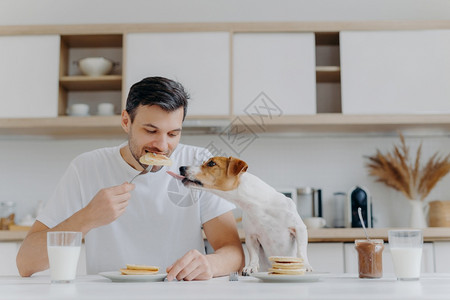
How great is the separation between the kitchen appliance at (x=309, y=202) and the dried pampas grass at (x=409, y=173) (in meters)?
0.41

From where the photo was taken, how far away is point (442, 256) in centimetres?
315

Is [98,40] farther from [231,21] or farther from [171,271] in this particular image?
[171,271]

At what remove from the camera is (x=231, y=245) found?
70.0 inches

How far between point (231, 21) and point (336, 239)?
5.59 feet

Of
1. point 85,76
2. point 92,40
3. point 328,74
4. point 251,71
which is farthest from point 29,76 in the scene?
point 328,74

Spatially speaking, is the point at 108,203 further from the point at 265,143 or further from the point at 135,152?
the point at 265,143

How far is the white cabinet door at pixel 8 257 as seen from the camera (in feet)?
10.6

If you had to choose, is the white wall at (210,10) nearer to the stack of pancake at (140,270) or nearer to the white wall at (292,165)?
the white wall at (292,165)

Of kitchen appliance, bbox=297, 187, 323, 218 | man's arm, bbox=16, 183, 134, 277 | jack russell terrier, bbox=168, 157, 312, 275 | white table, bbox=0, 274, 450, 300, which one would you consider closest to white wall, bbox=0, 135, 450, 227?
kitchen appliance, bbox=297, 187, 323, 218

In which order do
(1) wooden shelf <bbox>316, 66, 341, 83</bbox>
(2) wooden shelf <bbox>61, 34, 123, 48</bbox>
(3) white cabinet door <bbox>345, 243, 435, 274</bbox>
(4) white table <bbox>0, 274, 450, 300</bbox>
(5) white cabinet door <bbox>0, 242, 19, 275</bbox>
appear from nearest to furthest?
(4) white table <bbox>0, 274, 450, 300</bbox> < (3) white cabinet door <bbox>345, 243, 435, 274</bbox> < (5) white cabinet door <bbox>0, 242, 19, 275</bbox> < (1) wooden shelf <bbox>316, 66, 341, 83</bbox> < (2) wooden shelf <bbox>61, 34, 123, 48</bbox>

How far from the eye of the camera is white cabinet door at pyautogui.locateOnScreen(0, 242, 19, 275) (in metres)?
3.24

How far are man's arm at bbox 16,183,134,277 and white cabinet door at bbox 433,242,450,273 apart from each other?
7.34 feet

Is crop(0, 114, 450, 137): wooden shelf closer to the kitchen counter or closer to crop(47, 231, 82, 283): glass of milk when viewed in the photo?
the kitchen counter

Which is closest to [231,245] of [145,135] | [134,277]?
[145,135]
